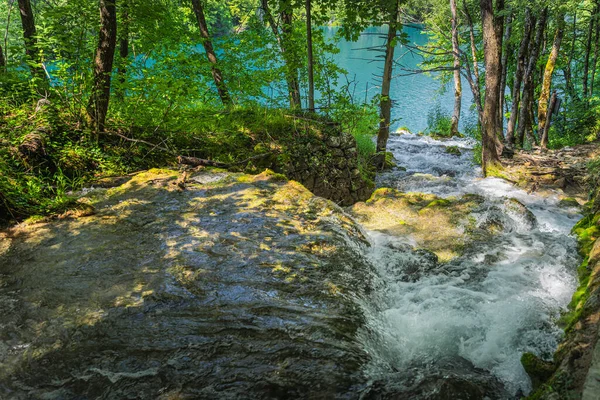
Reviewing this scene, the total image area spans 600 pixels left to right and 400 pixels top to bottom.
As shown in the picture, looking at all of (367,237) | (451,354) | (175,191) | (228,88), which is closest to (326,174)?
(367,237)

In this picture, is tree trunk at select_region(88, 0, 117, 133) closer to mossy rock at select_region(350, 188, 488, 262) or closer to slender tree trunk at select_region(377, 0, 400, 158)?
mossy rock at select_region(350, 188, 488, 262)

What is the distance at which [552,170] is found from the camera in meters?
9.40

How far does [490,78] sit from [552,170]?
290 centimetres

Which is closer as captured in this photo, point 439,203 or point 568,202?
point 439,203

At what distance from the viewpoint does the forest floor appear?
27.3 ft

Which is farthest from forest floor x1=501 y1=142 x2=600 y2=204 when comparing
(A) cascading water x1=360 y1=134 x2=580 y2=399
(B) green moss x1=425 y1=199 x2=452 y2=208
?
(B) green moss x1=425 y1=199 x2=452 y2=208

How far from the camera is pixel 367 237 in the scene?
5.25 meters

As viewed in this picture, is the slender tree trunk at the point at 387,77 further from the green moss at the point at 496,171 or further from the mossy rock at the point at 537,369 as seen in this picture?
the mossy rock at the point at 537,369

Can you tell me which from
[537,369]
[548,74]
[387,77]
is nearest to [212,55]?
[387,77]

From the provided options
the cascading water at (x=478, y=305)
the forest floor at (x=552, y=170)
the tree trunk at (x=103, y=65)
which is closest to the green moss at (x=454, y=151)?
the forest floor at (x=552, y=170)

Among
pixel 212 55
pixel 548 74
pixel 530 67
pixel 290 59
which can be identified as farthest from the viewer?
pixel 548 74

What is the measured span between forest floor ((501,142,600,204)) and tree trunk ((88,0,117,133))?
349 inches

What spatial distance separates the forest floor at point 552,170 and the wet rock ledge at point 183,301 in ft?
19.8

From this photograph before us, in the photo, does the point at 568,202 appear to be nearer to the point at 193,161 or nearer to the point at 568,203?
the point at 568,203
